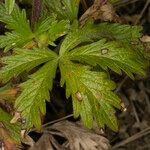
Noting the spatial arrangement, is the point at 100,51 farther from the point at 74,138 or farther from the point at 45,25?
the point at 74,138

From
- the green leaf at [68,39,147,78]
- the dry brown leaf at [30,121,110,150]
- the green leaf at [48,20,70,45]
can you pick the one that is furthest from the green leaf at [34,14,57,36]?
the dry brown leaf at [30,121,110,150]

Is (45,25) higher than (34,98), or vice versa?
(45,25)

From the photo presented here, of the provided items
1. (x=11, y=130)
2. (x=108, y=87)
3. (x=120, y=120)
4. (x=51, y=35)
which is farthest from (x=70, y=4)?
(x=120, y=120)

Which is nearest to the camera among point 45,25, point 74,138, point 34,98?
point 34,98

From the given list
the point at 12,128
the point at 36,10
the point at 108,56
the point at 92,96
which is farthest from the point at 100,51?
the point at 12,128

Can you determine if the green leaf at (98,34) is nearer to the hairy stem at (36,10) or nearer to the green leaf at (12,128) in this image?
the hairy stem at (36,10)
